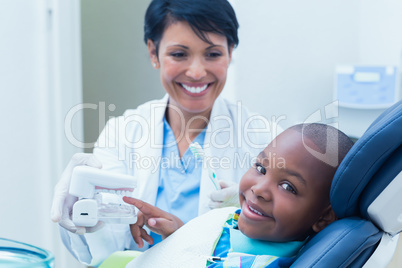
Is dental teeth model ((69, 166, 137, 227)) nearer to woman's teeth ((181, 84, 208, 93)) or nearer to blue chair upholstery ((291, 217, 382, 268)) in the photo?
Result: blue chair upholstery ((291, 217, 382, 268))

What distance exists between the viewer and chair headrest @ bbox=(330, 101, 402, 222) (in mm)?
693

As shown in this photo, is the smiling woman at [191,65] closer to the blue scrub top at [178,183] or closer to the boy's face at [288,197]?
the blue scrub top at [178,183]

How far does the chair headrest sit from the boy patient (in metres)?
0.11

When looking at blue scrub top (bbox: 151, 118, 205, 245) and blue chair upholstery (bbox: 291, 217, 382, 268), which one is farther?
blue scrub top (bbox: 151, 118, 205, 245)

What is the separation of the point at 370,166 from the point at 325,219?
9.0 inches

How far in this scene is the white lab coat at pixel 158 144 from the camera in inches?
53.0

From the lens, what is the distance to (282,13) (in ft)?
8.16

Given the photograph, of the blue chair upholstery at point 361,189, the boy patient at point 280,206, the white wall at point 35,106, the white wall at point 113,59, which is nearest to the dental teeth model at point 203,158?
the boy patient at point 280,206

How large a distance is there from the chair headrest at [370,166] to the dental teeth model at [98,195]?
0.43m

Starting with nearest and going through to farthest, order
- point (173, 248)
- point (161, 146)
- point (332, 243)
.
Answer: point (332, 243) < point (173, 248) < point (161, 146)

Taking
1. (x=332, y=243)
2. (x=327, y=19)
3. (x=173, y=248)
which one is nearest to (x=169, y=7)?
(x=173, y=248)

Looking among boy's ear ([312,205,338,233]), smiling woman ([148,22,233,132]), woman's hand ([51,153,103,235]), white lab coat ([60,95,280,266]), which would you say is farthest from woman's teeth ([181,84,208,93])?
boy's ear ([312,205,338,233])

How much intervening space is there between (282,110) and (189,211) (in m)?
1.43

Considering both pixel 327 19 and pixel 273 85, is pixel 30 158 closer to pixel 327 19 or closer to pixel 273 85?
pixel 273 85
